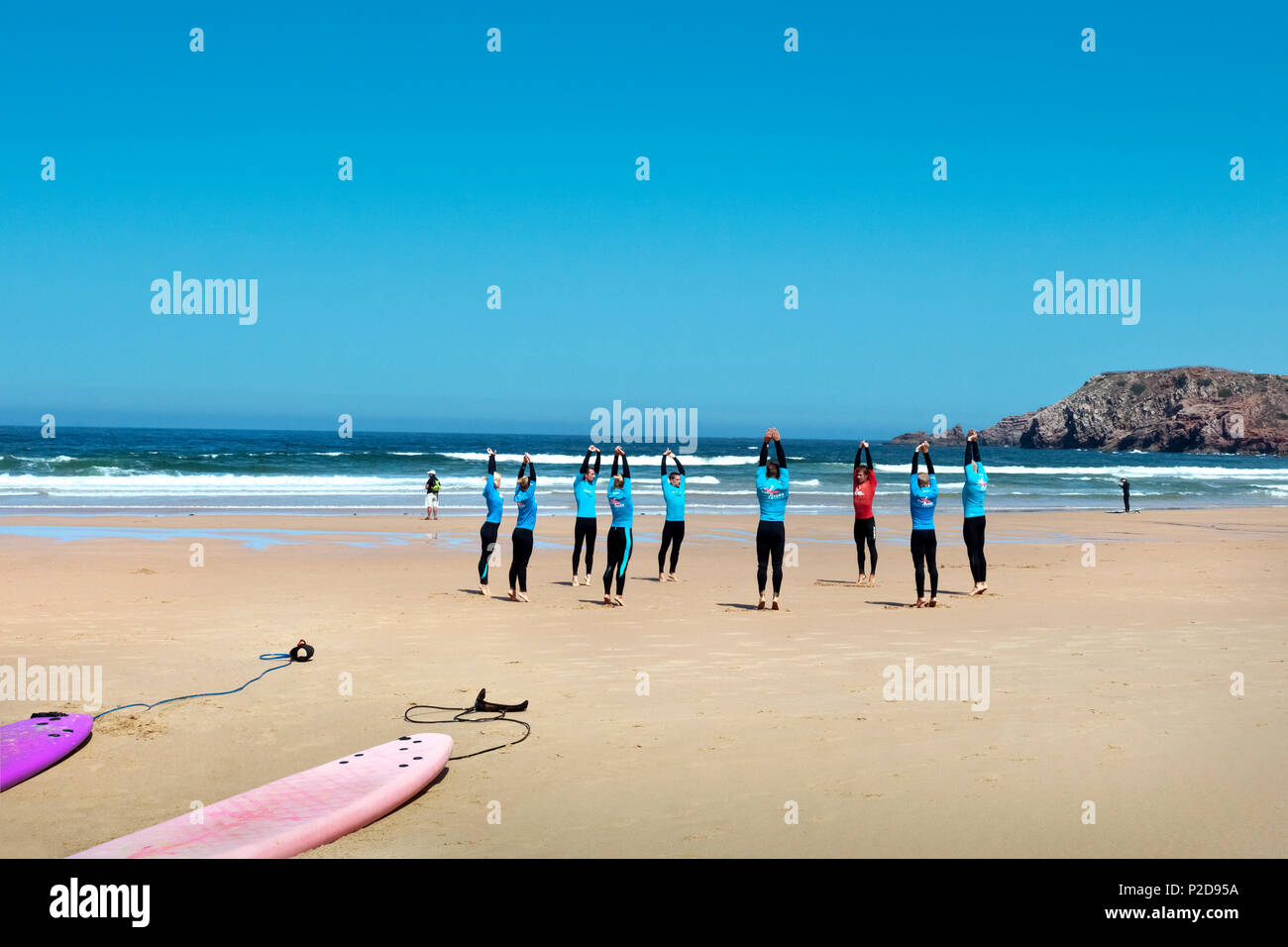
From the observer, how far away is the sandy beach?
4324mm

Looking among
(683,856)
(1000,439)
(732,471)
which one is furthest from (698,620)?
(1000,439)

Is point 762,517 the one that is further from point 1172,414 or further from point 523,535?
point 1172,414

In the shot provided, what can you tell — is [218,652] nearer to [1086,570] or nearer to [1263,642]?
[1263,642]

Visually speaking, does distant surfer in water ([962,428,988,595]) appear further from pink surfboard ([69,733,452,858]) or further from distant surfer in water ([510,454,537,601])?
pink surfboard ([69,733,452,858])

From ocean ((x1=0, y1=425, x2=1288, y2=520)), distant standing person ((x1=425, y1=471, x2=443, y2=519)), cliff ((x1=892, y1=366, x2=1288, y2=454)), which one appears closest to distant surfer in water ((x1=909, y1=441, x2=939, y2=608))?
distant standing person ((x1=425, y1=471, x2=443, y2=519))

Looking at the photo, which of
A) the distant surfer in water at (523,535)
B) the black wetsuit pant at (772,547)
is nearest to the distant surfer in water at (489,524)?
the distant surfer in water at (523,535)

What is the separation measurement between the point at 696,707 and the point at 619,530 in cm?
491

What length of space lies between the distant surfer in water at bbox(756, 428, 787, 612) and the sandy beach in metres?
0.53

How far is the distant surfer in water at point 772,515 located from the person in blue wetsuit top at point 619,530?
60.8 inches

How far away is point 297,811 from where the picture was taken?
4344 mm
